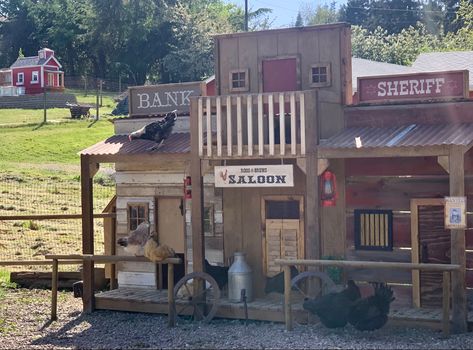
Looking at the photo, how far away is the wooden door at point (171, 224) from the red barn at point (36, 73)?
5140cm

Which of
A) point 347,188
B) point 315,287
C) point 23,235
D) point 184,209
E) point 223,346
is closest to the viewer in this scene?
point 223,346

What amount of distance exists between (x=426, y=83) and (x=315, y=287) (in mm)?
3779

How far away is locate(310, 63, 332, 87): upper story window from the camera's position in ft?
46.0

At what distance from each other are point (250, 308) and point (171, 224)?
2.97 meters

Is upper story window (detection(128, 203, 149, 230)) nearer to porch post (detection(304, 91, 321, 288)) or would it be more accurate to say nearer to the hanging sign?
porch post (detection(304, 91, 321, 288))

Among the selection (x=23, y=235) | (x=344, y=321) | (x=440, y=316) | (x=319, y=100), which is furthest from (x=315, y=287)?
(x=23, y=235)

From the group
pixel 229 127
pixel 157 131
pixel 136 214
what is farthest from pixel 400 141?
pixel 136 214

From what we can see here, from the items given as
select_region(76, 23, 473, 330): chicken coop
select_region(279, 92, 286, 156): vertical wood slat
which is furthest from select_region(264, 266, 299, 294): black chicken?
select_region(279, 92, 286, 156): vertical wood slat

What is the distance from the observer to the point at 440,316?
1206cm

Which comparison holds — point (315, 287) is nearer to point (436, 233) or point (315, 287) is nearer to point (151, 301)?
point (436, 233)

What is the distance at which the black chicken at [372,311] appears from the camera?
1152 cm

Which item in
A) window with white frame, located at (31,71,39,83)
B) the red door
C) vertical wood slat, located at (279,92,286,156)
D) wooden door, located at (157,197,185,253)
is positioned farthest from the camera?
window with white frame, located at (31,71,39,83)

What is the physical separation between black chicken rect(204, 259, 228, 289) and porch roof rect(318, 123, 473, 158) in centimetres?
302

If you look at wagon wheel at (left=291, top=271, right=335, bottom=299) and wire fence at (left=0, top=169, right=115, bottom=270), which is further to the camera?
wire fence at (left=0, top=169, right=115, bottom=270)
